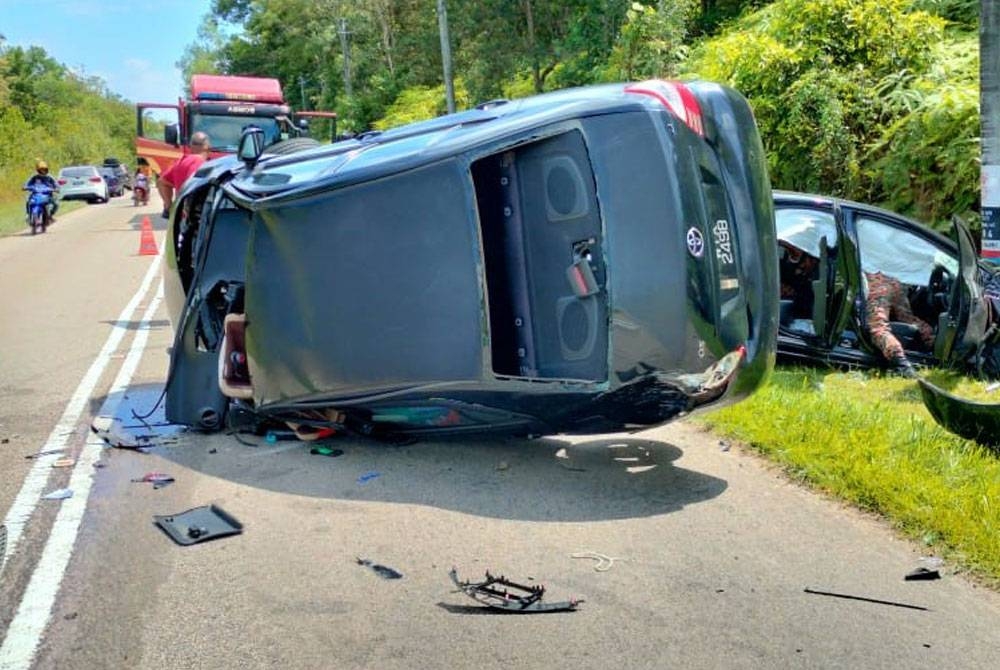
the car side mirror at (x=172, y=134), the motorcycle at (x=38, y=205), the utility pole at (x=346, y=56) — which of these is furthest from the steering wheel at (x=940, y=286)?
the utility pole at (x=346, y=56)

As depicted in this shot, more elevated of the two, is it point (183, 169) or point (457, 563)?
point (183, 169)

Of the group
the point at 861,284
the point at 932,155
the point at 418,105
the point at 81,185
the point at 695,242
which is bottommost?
the point at 861,284

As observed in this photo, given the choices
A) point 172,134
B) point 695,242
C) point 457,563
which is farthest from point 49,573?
point 172,134

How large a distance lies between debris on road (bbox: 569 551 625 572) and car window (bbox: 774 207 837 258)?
412cm

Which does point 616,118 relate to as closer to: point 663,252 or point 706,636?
point 663,252

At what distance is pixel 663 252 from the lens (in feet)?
16.7

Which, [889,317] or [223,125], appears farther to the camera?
[223,125]

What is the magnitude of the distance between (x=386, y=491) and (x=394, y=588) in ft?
4.22

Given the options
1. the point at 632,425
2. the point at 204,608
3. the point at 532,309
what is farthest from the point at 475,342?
the point at 204,608

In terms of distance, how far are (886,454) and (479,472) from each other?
2234 millimetres

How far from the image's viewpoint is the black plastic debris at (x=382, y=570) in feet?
14.8

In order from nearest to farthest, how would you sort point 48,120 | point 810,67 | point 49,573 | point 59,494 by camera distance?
point 49,573 < point 59,494 < point 810,67 < point 48,120

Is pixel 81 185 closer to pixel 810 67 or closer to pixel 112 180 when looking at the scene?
pixel 112 180

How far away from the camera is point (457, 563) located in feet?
15.3
